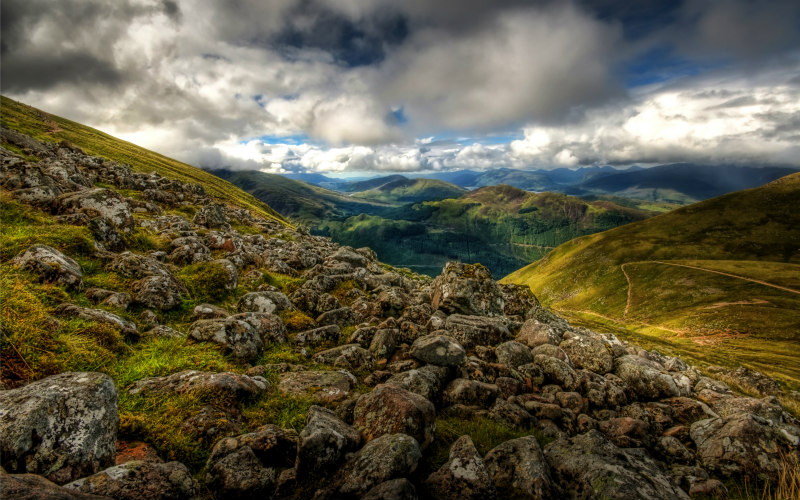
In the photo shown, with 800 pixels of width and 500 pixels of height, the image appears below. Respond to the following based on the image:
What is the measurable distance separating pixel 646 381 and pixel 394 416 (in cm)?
1295

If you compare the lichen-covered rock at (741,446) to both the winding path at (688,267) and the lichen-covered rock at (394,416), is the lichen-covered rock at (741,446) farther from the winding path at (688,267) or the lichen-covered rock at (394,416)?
the winding path at (688,267)

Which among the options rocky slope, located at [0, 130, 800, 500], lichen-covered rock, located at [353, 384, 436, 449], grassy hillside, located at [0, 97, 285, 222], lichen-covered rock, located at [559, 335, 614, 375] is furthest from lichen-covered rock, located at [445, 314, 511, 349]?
grassy hillside, located at [0, 97, 285, 222]

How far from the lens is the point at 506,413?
10266 mm

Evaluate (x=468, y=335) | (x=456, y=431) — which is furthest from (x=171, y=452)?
(x=468, y=335)

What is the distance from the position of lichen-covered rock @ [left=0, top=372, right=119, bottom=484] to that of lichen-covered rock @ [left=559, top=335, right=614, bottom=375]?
1706cm

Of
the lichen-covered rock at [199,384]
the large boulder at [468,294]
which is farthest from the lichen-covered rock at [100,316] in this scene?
the large boulder at [468,294]

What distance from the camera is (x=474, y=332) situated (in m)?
16.0

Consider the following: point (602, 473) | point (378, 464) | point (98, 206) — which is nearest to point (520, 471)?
point (602, 473)

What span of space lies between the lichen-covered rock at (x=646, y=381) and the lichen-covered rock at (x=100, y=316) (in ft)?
63.8

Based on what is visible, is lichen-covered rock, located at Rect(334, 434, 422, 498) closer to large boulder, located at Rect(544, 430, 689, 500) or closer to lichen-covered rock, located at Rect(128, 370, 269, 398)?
large boulder, located at Rect(544, 430, 689, 500)

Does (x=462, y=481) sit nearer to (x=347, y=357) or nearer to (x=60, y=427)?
(x=347, y=357)

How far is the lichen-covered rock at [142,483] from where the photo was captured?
4.87 metres

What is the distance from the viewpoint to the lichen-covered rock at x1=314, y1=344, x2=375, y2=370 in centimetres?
1239

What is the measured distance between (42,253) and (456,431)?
576 inches
